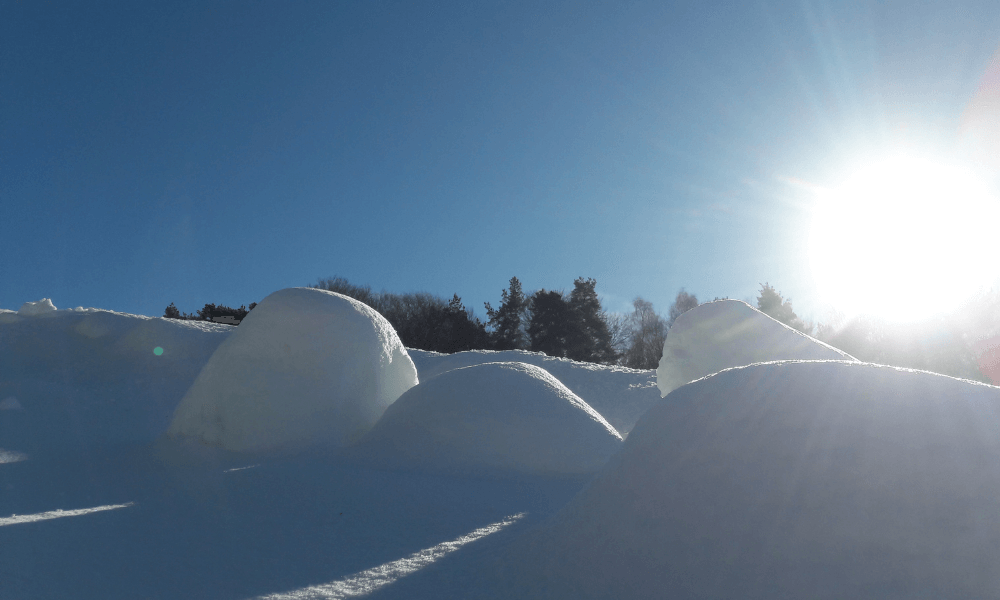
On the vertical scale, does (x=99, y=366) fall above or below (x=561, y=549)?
above

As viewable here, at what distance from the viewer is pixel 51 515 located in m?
4.22

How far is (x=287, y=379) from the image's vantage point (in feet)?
24.0

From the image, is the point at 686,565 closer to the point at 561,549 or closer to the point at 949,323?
the point at 561,549

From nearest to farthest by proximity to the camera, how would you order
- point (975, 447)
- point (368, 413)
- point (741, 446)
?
point (975, 447) < point (741, 446) < point (368, 413)

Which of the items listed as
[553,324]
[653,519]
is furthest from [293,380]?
[553,324]

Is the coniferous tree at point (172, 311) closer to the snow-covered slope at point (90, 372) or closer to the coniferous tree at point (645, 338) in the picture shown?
the snow-covered slope at point (90, 372)

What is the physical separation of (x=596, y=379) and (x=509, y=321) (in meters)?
14.1

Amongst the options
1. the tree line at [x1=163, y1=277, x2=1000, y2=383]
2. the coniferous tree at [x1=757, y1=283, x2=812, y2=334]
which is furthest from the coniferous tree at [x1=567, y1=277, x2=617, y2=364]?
the coniferous tree at [x1=757, y1=283, x2=812, y2=334]

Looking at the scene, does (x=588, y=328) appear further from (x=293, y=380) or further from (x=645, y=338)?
(x=293, y=380)

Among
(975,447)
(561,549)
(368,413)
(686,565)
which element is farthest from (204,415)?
(975,447)

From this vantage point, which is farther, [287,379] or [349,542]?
[287,379]

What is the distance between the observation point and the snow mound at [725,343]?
25.3 ft

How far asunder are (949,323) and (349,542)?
16.5m

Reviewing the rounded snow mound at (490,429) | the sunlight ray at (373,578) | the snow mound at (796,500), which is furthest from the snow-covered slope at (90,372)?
the snow mound at (796,500)
